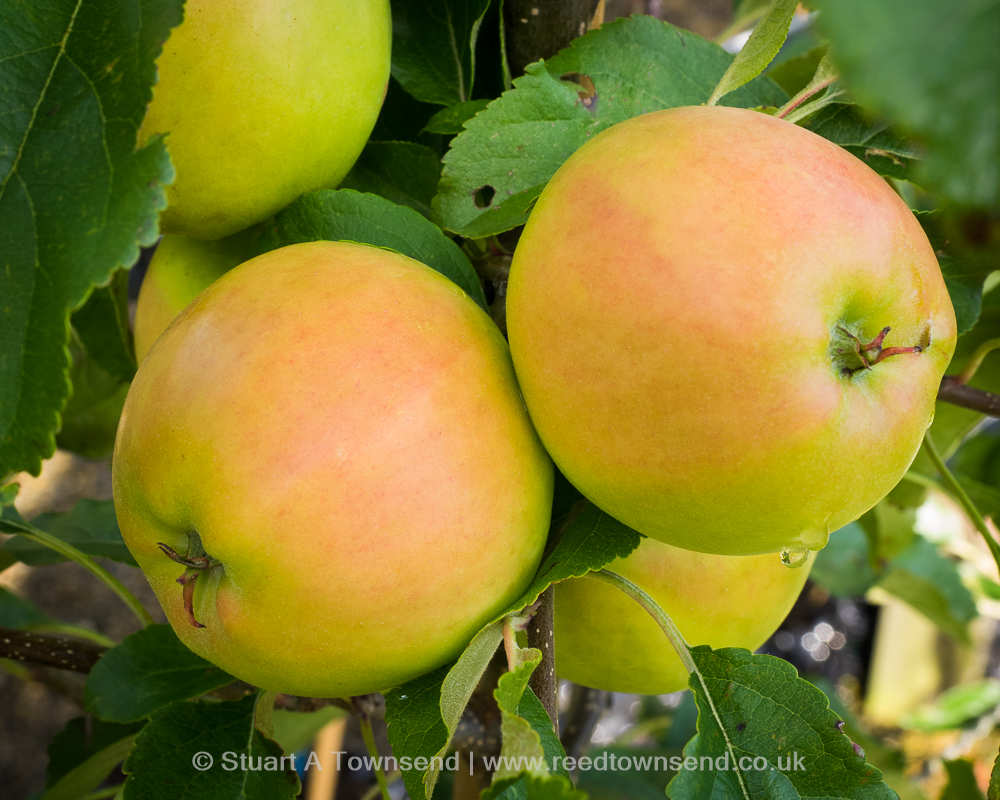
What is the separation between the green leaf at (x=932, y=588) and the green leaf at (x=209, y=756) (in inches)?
38.5

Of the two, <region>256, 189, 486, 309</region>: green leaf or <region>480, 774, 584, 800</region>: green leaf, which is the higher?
<region>256, 189, 486, 309</region>: green leaf

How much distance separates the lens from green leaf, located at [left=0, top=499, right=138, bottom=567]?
0.79 m

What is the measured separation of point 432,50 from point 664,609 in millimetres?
428

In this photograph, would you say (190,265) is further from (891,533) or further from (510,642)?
(891,533)

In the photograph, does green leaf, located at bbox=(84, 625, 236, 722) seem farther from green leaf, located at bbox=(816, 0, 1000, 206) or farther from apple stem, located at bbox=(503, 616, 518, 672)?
green leaf, located at bbox=(816, 0, 1000, 206)

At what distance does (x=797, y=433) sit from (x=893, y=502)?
2.17ft

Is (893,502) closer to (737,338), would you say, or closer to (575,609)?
(575,609)

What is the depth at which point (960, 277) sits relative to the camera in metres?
0.57

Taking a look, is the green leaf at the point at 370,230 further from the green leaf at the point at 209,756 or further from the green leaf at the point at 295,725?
the green leaf at the point at 295,725

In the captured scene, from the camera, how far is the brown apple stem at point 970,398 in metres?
0.66

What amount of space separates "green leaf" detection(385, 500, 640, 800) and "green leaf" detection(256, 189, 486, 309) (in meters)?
0.16


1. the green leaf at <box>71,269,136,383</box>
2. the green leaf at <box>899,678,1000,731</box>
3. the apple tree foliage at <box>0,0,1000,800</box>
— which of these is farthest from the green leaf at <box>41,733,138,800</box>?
the green leaf at <box>899,678,1000,731</box>

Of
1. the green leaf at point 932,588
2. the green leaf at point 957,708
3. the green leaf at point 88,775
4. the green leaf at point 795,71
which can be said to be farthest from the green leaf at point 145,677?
the green leaf at point 957,708

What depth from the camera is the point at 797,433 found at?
0.34 metres
